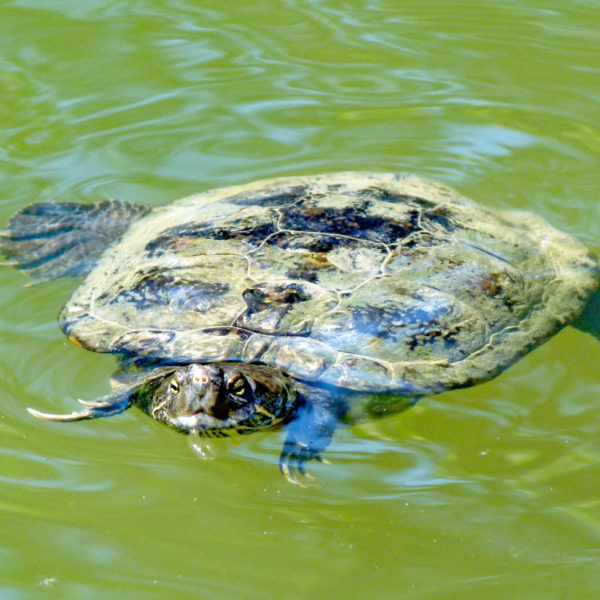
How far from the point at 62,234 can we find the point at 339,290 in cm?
211

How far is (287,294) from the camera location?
382 centimetres

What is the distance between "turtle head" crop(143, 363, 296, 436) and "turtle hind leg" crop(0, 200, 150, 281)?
56.7 inches

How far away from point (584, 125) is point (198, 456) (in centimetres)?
411

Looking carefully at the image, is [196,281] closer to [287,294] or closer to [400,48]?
[287,294]

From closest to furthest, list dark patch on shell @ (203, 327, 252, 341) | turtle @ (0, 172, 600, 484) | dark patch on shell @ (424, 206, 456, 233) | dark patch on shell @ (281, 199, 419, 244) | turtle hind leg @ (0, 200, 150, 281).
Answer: turtle @ (0, 172, 600, 484), dark patch on shell @ (203, 327, 252, 341), dark patch on shell @ (281, 199, 419, 244), dark patch on shell @ (424, 206, 456, 233), turtle hind leg @ (0, 200, 150, 281)

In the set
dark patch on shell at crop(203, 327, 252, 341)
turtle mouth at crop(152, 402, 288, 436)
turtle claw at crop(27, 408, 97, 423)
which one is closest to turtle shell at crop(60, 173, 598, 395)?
dark patch on shell at crop(203, 327, 252, 341)

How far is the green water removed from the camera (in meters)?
3.11

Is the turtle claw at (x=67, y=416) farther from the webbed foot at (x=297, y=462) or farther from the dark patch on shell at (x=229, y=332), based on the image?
the webbed foot at (x=297, y=462)

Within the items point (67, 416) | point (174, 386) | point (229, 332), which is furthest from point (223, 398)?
point (67, 416)


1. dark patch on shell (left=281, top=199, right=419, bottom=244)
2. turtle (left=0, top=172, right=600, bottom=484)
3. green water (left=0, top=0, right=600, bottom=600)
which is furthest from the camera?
dark patch on shell (left=281, top=199, right=419, bottom=244)

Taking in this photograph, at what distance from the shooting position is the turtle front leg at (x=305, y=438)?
3.49 m

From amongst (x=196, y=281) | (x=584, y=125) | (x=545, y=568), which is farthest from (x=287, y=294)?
(x=584, y=125)

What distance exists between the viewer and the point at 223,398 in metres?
3.51

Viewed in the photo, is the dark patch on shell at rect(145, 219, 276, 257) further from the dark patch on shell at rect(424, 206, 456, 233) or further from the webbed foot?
the webbed foot
